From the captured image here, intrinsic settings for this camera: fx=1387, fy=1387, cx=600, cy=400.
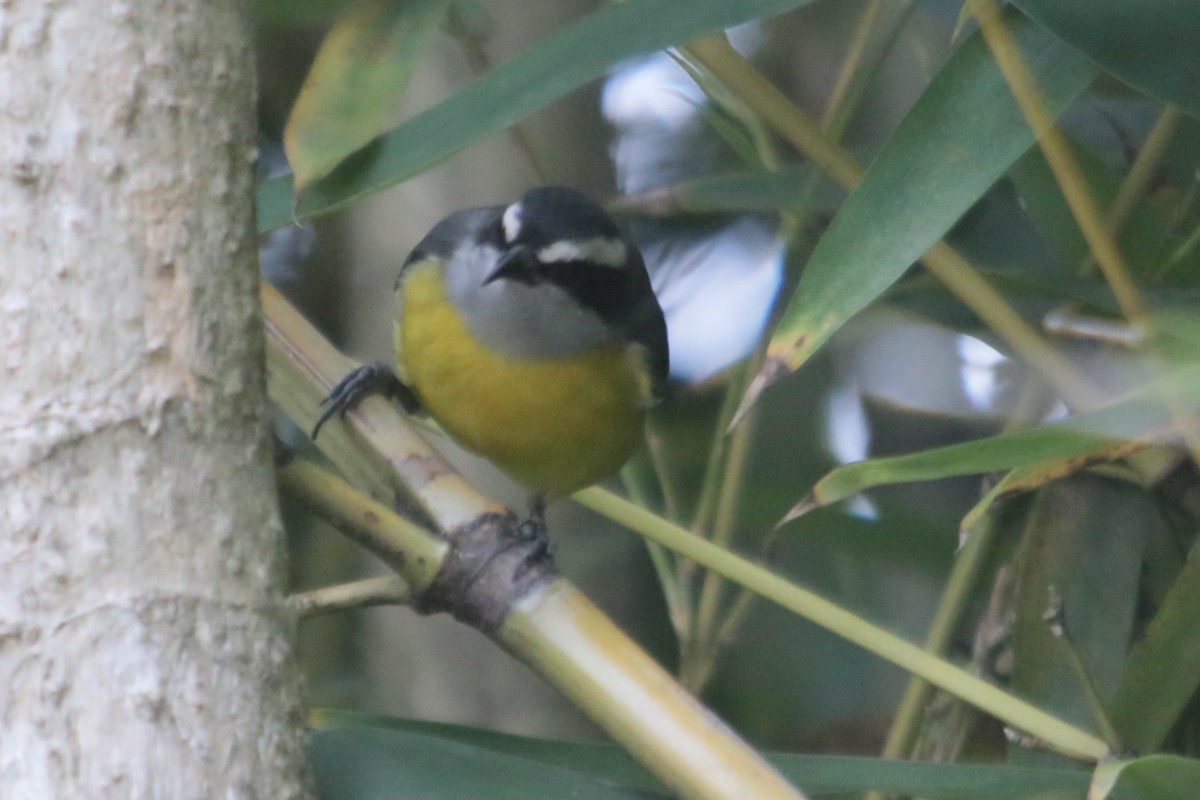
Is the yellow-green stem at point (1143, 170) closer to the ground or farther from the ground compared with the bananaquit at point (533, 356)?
closer to the ground

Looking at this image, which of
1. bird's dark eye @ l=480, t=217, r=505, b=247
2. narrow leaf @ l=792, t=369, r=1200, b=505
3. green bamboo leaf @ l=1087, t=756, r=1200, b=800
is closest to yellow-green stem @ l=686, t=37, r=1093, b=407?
narrow leaf @ l=792, t=369, r=1200, b=505

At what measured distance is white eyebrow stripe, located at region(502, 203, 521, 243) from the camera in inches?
49.4

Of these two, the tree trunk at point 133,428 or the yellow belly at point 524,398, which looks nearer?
the tree trunk at point 133,428

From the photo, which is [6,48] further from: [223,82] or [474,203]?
[474,203]

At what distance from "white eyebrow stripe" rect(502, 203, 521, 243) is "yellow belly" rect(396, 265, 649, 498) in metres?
0.13

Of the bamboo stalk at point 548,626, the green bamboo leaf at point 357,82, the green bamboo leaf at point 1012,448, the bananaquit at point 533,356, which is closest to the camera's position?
the bamboo stalk at point 548,626

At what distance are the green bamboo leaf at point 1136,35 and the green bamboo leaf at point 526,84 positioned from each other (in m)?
0.17

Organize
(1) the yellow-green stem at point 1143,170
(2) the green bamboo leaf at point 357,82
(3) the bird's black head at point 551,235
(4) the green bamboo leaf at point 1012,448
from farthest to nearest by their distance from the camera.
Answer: (3) the bird's black head at point 551,235
(1) the yellow-green stem at point 1143,170
(2) the green bamboo leaf at point 357,82
(4) the green bamboo leaf at point 1012,448

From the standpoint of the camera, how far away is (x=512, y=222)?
1.27 meters

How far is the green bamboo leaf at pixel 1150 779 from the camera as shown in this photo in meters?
0.72

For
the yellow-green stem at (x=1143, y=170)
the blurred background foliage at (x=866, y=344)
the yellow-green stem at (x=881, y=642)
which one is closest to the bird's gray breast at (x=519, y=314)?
the blurred background foliage at (x=866, y=344)

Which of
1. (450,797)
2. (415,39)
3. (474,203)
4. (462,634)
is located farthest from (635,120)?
(450,797)

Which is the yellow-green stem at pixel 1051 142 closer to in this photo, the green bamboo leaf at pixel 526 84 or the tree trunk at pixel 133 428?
the green bamboo leaf at pixel 526 84

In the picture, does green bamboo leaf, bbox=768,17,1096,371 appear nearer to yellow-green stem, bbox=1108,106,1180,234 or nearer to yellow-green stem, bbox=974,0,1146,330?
yellow-green stem, bbox=974,0,1146,330
